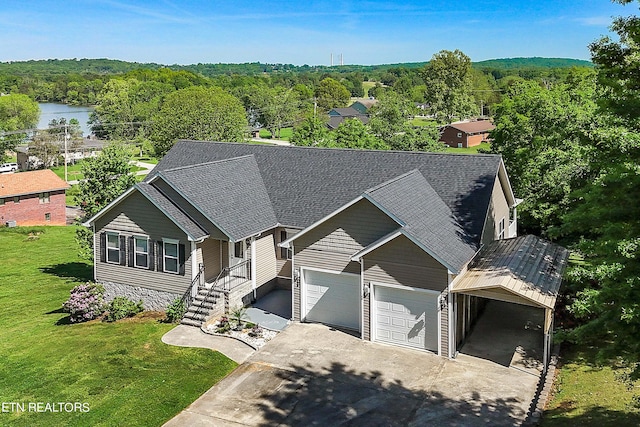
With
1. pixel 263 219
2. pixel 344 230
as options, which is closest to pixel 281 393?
pixel 344 230

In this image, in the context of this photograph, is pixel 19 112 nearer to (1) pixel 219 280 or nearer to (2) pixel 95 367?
(1) pixel 219 280

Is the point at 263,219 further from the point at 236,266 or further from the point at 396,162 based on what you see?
the point at 396,162

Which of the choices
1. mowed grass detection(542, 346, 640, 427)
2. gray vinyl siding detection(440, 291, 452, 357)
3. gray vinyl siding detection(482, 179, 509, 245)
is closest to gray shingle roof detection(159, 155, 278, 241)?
gray vinyl siding detection(440, 291, 452, 357)

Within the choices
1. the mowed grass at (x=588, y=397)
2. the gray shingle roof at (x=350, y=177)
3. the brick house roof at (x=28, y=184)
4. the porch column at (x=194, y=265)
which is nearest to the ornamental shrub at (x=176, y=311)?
the porch column at (x=194, y=265)

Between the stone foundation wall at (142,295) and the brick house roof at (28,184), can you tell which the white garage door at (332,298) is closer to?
the stone foundation wall at (142,295)

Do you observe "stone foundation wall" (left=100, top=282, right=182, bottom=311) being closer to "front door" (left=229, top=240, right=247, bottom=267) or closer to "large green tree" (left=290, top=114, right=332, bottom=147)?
"front door" (left=229, top=240, right=247, bottom=267)
